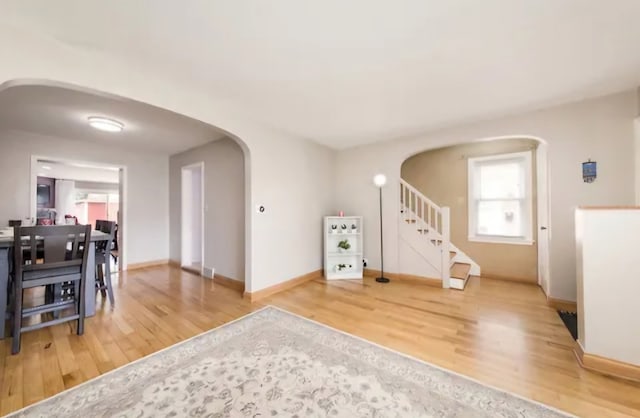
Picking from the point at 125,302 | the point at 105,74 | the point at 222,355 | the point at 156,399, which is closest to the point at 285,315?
the point at 222,355

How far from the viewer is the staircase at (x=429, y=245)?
3629mm

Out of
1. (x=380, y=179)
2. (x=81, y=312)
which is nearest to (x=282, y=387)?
(x=81, y=312)

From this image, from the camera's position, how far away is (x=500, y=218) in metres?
4.21

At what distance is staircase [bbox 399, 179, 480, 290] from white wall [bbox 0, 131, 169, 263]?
16.4 feet

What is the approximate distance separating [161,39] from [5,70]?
953 mm

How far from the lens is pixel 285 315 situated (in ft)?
8.77

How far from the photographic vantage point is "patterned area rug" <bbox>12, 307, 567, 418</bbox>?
54.6 inches

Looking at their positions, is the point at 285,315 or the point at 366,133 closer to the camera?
the point at 285,315

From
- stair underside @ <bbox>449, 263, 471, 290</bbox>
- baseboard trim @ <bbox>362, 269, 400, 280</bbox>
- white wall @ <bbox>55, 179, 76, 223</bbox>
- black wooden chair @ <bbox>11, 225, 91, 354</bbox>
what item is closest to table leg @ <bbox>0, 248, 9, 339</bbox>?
black wooden chair @ <bbox>11, 225, 91, 354</bbox>

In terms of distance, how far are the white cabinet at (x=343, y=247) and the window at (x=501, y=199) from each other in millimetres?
2156

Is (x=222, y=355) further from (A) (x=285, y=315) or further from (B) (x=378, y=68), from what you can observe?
(B) (x=378, y=68)

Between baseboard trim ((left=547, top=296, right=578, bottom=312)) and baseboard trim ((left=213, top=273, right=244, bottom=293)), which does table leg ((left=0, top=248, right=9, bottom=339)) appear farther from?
baseboard trim ((left=547, top=296, right=578, bottom=312))

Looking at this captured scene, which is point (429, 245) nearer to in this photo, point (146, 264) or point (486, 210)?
point (486, 210)

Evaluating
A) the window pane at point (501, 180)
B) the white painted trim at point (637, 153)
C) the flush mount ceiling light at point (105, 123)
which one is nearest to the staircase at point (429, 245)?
the window pane at point (501, 180)
